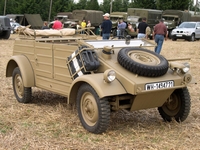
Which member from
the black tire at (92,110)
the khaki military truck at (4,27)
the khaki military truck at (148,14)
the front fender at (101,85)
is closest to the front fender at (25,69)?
the black tire at (92,110)

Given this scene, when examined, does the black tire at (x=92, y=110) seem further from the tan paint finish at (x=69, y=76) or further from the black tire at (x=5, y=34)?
the black tire at (x=5, y=34)

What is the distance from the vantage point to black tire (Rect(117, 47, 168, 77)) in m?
4.71

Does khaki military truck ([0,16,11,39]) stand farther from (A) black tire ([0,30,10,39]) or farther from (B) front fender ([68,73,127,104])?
(B) front fender ([68,73,127,104])

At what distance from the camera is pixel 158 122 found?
5594 millimetres

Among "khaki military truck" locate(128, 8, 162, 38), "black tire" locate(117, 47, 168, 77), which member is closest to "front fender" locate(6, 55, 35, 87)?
"black tire" locate(117, 47, 168, 77)

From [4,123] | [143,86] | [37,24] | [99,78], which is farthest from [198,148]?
[37,24]

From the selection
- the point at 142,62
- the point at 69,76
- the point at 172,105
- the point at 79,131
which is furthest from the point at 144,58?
the point at 79,131

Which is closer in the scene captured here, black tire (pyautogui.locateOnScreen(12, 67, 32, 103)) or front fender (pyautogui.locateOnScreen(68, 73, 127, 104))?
front fender (pyautogui.locateOnScreen(68, 73, 127, 104))

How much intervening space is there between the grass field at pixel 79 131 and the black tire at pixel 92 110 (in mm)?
121

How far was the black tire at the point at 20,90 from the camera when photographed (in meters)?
6.55

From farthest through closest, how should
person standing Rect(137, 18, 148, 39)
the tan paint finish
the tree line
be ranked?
1. the tree line
2. person standing Rect(137, 18, 148, 39)
3. the tan paint finish

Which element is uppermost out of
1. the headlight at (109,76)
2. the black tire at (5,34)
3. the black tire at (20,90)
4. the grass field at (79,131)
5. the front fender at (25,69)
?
the headlight at (109,76)

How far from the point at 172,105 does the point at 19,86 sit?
9.24 ft

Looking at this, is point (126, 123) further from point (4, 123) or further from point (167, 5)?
point (167, 5)
